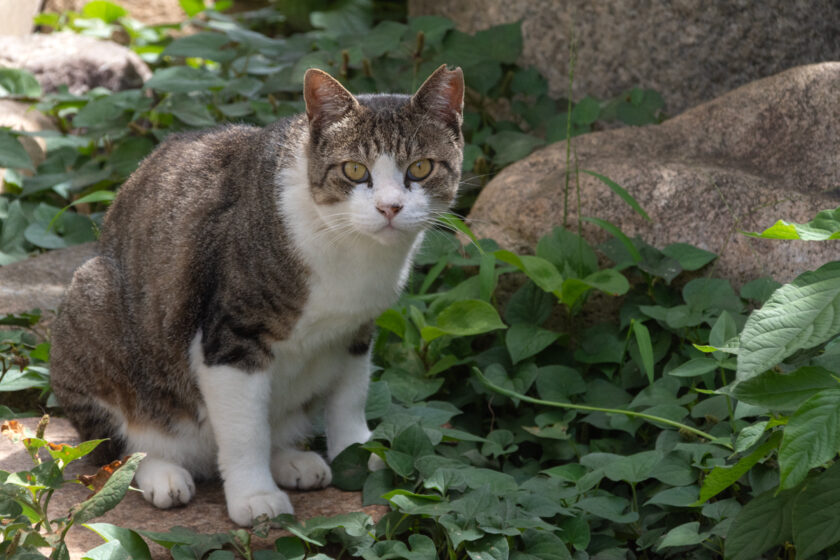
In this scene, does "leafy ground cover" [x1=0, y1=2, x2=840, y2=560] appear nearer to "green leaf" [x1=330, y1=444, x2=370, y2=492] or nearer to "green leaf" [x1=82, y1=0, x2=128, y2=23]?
"green leaf" [x1=330, y1=444, x2=370, y2=492]

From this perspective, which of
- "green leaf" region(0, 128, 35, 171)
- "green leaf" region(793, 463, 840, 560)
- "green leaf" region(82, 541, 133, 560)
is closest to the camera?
"green leaf" region(793, 463, 840, 560)

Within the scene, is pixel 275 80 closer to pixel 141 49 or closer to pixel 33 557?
pixel 141 49

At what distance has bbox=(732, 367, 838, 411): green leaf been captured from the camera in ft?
7.78

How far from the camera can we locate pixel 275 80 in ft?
18.4

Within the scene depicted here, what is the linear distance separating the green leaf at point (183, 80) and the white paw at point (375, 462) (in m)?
2.81

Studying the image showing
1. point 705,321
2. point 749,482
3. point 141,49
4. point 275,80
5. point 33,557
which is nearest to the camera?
point 33,557

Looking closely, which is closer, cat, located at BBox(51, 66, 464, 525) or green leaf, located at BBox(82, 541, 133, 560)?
green leaf, located at BBox(82, 541, 133, 560)

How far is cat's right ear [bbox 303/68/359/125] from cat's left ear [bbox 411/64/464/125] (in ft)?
0.77

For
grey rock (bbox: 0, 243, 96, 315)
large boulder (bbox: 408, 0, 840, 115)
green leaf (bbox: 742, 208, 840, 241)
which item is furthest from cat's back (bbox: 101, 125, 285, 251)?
large boulder (bbox: 408, 0, 840, 115)

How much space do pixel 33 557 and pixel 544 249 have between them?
2.48 metres

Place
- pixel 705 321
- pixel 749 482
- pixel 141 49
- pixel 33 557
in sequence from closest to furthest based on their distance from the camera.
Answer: pixel 33 557
pixel 749 482
pixel 705 321
pixel 141 49

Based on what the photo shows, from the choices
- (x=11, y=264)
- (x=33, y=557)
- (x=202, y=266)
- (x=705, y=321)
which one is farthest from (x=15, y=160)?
(x=705, y=321)

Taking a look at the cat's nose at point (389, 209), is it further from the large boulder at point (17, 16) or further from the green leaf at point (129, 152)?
the large boulder at point (17, 16)

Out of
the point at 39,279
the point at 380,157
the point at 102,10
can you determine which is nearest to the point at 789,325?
the point at 380,157
